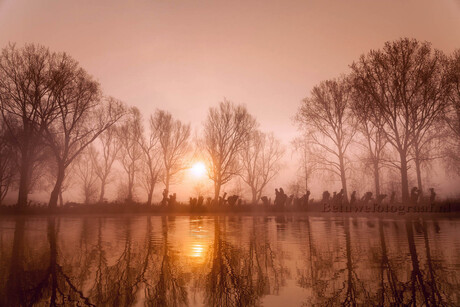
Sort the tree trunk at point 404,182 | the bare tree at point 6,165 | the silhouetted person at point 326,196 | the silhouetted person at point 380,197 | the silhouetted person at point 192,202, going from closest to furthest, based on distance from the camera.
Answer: the tree trunk at point 404,182, the silhouetted person at point 380,197, the silhouetted person at point 326,196, the silhouetted person at point 192,202, the bare tree at point 6,165

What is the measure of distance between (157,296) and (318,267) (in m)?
2.79

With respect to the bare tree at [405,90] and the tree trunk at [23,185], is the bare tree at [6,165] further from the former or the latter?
the bare tree at [405,90]

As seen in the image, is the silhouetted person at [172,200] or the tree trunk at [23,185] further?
the silhouetted person at [172,200]

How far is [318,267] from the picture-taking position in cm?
526

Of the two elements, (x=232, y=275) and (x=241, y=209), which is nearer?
(x=232, y=275)

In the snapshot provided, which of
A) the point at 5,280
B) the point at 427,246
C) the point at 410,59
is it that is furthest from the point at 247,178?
the point at 5,280

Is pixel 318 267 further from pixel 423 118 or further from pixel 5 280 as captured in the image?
pixel 423 118

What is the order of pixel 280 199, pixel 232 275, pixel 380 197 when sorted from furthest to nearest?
pixel 280 199
pixel 380 197
pixel 232 275

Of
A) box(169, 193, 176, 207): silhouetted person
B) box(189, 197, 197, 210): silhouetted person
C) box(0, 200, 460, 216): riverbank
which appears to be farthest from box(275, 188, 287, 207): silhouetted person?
box(169, 193, 176, 207): silhouetted person

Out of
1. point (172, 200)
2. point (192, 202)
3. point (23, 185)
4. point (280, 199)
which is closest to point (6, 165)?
point (23, 185)

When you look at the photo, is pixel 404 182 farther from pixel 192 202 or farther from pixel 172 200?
pixel 172 200

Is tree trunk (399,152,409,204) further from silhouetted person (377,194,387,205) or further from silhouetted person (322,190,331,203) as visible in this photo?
silhouetted person (322,190,331,203)

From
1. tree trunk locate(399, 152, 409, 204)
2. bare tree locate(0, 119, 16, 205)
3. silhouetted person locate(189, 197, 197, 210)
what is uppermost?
bare tree locate(0, 119, 16, 205)

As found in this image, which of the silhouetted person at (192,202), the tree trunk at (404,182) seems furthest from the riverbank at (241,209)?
the tree trunk at (404,182)
